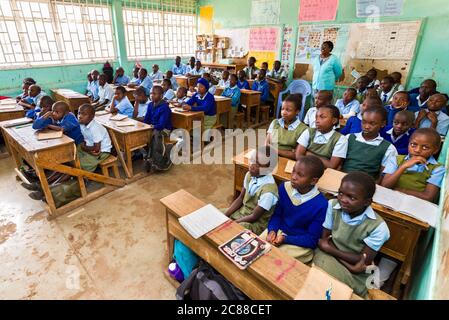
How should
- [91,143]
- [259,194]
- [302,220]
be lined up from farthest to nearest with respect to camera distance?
1. [91,143]
2. [259,194]
3. [302,220]

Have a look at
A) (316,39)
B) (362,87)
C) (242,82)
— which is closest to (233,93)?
(242,82)

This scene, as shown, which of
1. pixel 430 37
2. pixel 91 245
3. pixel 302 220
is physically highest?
pixel 430 37

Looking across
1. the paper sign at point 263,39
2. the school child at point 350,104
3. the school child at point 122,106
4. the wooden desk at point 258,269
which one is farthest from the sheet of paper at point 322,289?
the paper sign at point 263,39

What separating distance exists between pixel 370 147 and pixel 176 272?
1754mm

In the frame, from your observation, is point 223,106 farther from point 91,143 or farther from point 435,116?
point 435,116

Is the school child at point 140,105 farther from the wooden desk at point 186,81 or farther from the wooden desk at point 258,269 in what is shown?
the wooden desk at point 186,81

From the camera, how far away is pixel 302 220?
4.93ft

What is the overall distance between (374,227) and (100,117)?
3.45 metres

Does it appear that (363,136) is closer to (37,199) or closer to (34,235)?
(34,235)

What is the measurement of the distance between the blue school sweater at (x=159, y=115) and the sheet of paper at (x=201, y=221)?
215 cm

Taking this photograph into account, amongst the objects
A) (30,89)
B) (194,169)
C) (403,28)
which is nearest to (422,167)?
(194,169)

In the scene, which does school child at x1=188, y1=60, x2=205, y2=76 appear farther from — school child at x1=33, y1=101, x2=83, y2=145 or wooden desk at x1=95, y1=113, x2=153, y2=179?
school child at x1=33, y1=101, x2=83, y2=145

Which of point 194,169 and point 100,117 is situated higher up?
point 100,117

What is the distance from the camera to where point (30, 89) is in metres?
4.12
